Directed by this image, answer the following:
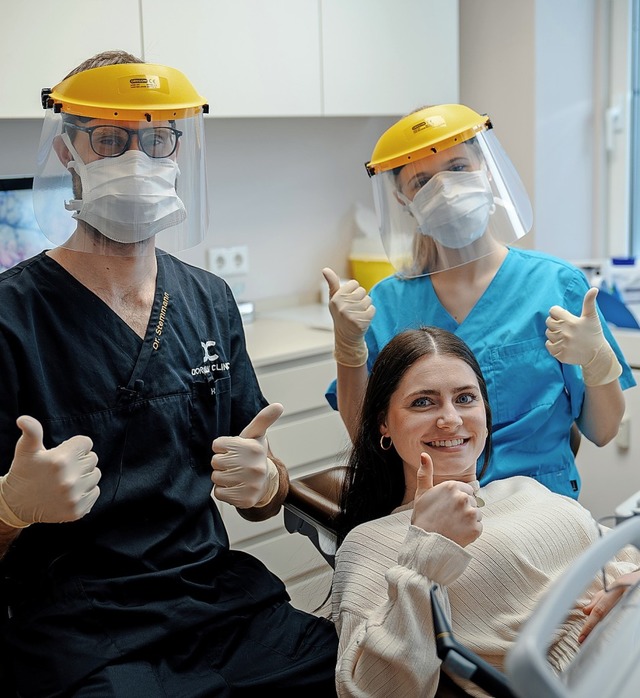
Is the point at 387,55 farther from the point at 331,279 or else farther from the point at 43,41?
the point at 331,279

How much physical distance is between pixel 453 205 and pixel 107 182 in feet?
2.31

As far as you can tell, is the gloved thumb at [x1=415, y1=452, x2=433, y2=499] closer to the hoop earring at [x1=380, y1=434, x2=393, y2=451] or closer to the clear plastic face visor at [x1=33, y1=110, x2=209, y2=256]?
the hoop earring at [x1=380, y1=434, x2=393, y2=451]

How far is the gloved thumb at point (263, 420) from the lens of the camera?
4.97ft

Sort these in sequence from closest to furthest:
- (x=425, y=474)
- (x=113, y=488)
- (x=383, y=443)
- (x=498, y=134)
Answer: (x=425, y=474)
(x=113, y=488)
(x=383, y=443)
(x=498, y=134)

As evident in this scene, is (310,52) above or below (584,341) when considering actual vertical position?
above

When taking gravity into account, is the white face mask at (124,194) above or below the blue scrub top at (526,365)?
above

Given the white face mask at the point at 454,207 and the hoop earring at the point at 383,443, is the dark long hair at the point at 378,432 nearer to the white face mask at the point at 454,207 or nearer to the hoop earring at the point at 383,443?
the hoop earring at the point at 383,443

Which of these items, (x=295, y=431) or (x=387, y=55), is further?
(x=387, y=55)

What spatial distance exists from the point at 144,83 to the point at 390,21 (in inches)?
72.8

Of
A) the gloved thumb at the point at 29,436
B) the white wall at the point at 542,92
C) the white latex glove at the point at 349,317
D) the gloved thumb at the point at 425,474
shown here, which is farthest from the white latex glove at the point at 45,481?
the white wall at the point at 542,92

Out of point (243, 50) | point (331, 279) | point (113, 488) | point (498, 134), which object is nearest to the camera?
point (113, 488)

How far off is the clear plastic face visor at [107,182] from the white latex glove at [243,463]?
1.21ft

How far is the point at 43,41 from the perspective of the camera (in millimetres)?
2301

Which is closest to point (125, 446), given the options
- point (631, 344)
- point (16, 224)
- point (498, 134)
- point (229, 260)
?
point (16, 224)
